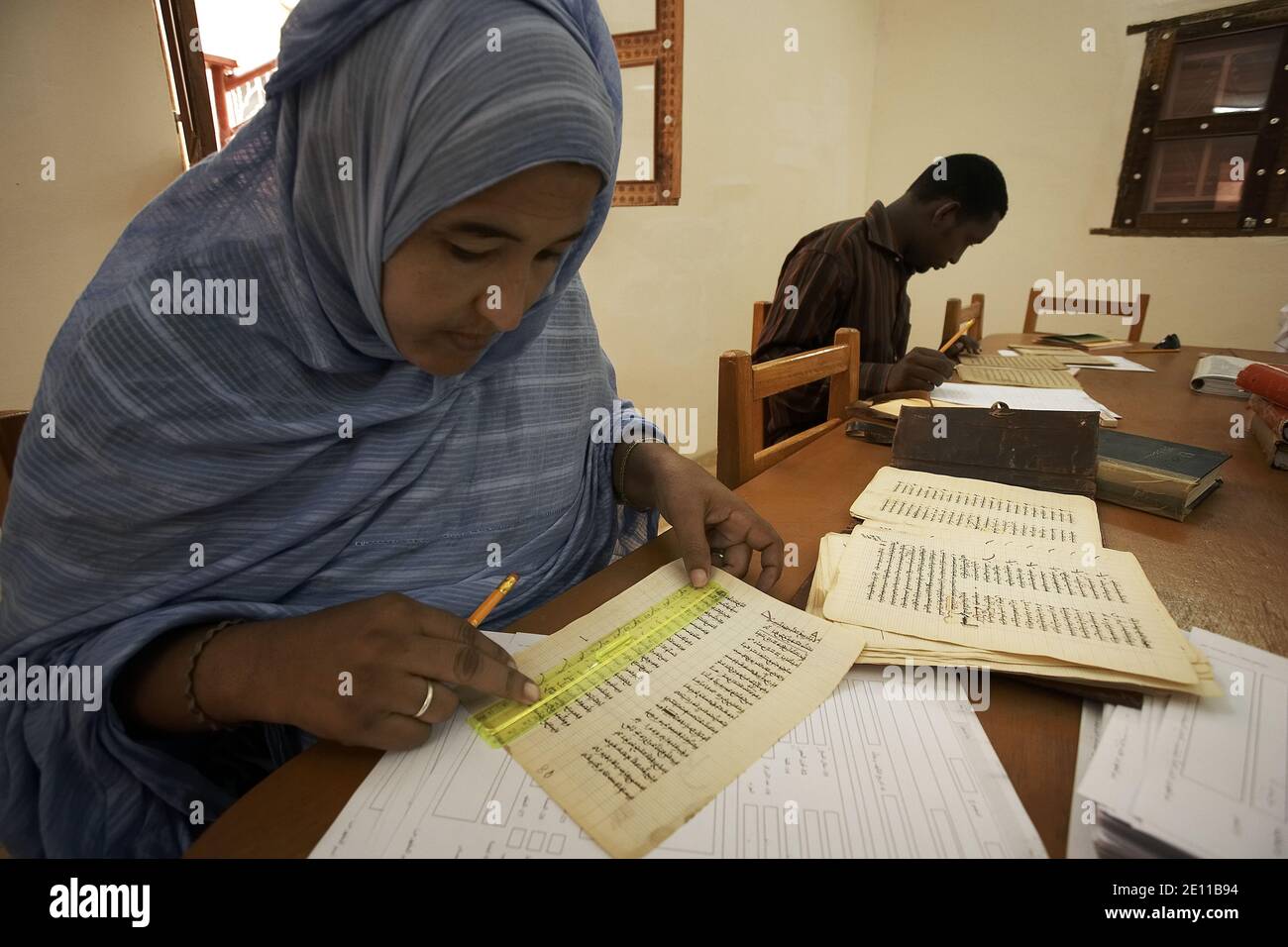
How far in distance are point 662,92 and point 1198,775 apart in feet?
9.19

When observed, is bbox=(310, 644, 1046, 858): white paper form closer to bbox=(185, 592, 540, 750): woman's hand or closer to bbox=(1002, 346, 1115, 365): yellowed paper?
bbox=(185, 592, 540, 750): woman's hand

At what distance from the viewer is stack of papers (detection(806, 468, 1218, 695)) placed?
0.54 m

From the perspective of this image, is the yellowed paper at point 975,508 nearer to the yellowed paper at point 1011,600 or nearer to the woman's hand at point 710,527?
the yellowed paper at point 1011,600

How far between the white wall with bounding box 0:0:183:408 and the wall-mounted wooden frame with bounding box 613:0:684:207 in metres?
1.54

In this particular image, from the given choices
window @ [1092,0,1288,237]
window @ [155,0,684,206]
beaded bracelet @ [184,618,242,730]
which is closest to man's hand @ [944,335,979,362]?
window @ [155,0,684,206]

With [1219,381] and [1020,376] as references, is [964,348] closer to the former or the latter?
[1020,376]

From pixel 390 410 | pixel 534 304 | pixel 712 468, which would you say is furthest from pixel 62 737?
pixel 712 468

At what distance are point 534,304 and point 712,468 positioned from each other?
2669mm

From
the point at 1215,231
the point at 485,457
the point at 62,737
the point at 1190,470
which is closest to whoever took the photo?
the point at 62,737

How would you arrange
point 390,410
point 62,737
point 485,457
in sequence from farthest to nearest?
1. point 485,457
2. point 390,410
3. point 62,737

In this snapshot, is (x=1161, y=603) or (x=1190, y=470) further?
(x=1190, y=470)

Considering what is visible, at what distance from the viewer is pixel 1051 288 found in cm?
367

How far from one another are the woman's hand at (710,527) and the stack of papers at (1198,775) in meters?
0.35

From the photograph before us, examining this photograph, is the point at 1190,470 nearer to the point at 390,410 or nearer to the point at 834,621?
the point at 834,621
